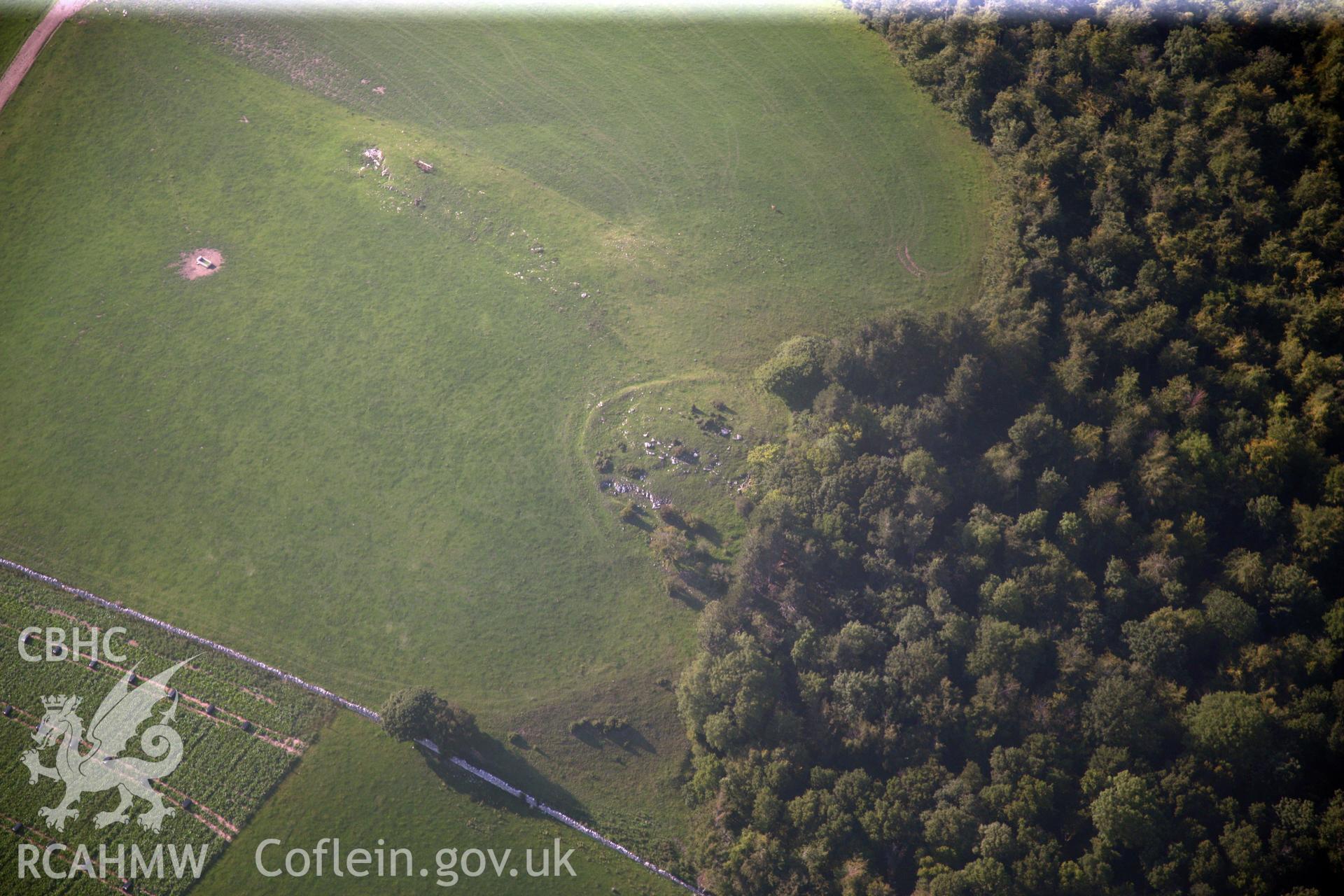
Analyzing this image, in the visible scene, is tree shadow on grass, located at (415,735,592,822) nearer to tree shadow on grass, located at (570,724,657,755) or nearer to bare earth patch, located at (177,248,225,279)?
tree shadow on grass, located at (570,724,657,755)

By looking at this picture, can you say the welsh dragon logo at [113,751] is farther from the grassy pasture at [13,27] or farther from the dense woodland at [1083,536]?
the grassy pasture at [13,27]

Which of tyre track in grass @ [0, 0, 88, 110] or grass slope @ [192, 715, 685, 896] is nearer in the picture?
grass slope @ [192, 715, 685, 896]

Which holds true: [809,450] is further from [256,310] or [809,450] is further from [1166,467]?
[256,310]

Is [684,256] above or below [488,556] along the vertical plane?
above

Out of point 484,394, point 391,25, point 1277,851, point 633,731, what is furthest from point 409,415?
point 1277,851

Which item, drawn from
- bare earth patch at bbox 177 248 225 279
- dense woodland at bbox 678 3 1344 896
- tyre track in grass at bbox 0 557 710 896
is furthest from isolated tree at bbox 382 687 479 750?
bare earth patch at bbox 177 248 225 279

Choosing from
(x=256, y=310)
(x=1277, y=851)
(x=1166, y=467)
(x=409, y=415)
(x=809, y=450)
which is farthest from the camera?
(x=256, y=310)
